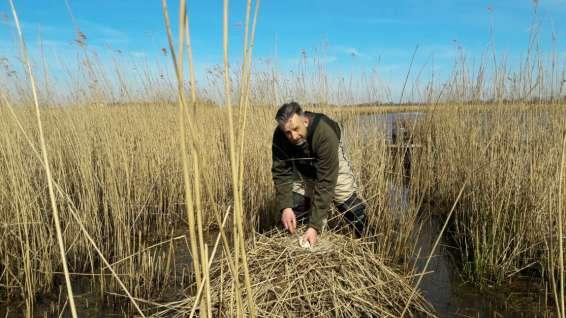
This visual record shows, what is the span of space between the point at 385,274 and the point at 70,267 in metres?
2.07

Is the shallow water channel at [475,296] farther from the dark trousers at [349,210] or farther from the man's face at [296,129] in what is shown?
the man's face at [296,129]

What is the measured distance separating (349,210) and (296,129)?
Result: 34.3 inches

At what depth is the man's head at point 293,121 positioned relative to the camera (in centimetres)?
220

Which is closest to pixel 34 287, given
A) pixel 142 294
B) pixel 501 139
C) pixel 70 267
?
pixel 70 267

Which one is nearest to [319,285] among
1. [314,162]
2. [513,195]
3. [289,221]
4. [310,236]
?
[310,236]

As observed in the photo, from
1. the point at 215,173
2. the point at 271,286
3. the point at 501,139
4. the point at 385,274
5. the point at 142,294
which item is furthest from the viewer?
the point at 215,173

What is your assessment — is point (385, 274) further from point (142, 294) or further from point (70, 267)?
point (70, 267)

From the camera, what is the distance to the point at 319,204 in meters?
2.21

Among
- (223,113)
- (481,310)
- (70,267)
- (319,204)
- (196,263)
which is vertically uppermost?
(223,113)

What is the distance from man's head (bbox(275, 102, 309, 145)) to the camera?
2197 mm

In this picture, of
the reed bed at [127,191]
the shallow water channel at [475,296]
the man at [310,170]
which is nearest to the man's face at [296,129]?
the man at [310,170]

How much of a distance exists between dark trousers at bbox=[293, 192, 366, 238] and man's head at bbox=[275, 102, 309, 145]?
684mm

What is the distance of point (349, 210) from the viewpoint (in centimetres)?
276

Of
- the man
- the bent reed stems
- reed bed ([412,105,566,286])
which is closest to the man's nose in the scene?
the man
